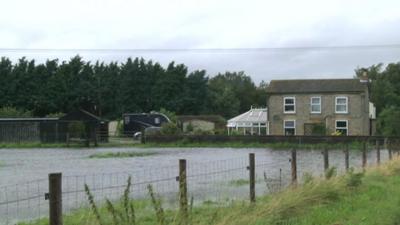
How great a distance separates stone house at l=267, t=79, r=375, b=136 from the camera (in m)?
57.2

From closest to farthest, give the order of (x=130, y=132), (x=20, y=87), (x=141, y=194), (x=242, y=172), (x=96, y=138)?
(x=141, y=194) < (x=242, y=172) < (x=96, y=138) < (x=130, y=132) < (x=20, y=87)

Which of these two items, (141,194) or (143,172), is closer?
(141,194)

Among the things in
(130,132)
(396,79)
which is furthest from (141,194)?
(396,79)

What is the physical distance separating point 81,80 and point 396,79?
1851 inches

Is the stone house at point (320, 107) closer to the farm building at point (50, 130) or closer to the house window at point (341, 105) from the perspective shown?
the house window at point (341, 105)

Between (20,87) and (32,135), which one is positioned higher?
(20,87)

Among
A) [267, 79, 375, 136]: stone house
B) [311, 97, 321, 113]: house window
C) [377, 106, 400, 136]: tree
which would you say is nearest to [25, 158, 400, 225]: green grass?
[377, 106, 400, 136]: tree

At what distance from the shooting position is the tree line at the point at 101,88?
287ft

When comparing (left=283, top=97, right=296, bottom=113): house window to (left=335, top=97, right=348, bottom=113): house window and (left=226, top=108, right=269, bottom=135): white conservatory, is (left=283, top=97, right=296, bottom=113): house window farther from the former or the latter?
(left=226, top=108, right=269, bottom=135): white conservatory

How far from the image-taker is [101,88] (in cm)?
9144

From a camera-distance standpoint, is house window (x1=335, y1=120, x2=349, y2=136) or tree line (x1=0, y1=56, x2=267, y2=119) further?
tree line (x1=0, y1=56, x2=267, y2=119)

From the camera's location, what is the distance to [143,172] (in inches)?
834

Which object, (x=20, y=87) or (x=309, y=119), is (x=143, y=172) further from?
(x=20, y=87)

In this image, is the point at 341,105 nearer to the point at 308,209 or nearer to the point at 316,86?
the point at 316,86
